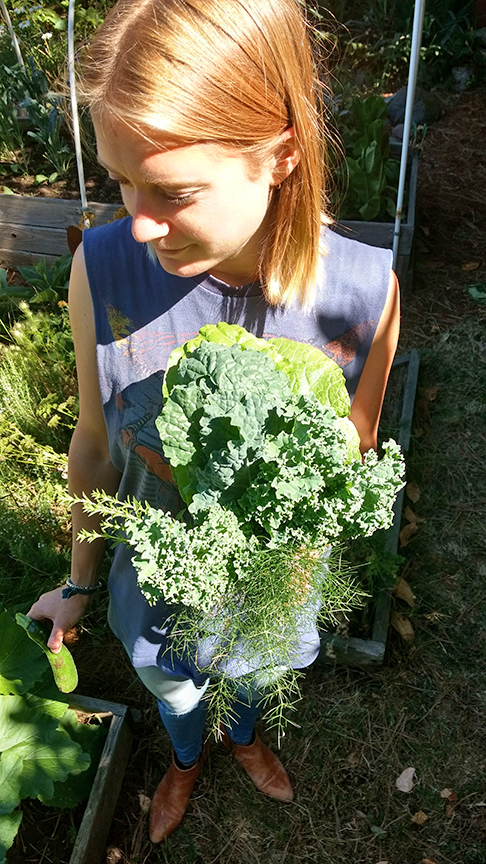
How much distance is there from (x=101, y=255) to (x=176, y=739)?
1705 mm

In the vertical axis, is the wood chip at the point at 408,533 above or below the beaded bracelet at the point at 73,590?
below

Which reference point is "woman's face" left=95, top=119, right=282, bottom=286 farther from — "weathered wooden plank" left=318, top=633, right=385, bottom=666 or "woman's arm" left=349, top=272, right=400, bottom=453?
"weathered wooden plank" left=318, top=633, right=385, bottom=666

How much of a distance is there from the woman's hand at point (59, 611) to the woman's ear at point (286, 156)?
1244 mm

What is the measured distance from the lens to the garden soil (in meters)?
2.45

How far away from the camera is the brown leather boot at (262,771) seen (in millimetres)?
2551

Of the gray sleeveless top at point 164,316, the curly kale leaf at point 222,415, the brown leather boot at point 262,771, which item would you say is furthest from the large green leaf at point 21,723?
the curly kale leaf at point 222,415

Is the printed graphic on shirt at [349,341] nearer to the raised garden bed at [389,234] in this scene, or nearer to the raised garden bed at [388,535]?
the raised garden bed at [388,535]

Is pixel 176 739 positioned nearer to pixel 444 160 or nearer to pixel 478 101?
pixel 444 160

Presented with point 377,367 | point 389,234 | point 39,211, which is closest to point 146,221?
point 377,367

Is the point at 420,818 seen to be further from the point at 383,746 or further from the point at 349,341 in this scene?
the point at 349,341

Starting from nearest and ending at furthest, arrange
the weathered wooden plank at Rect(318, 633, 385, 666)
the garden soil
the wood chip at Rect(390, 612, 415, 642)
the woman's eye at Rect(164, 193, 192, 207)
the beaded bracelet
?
the woman's eye at Rect(164, 193, 192, 207) < the beaded bracelet < the garden soil < the weathered wooden plank at Rect(318, 633, 385, 666) < the wood chip at Rect(390, 612, 415, 642)

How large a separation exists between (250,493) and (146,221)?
519 millimetres

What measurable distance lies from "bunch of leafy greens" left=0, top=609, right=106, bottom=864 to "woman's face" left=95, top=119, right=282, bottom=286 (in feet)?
4.51

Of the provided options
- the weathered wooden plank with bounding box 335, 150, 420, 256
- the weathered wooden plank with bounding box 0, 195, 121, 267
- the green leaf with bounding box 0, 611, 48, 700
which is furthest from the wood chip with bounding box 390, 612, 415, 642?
the weathered wooden plank with bounding box 0, 195, 121, 267
